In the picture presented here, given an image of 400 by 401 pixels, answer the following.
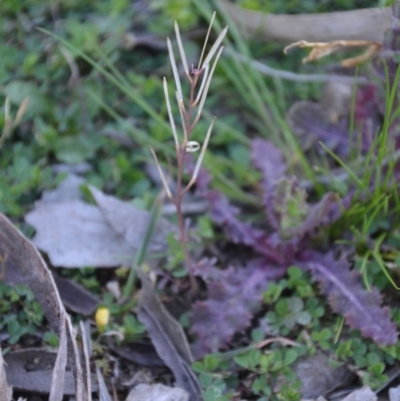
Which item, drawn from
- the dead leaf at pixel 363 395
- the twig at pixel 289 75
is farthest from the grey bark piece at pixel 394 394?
the twig at pixel 289 75

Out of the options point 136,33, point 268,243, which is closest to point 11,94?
point 136,33

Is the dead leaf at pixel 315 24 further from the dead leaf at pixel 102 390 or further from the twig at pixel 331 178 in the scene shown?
the dead leaf at pixel 102 390

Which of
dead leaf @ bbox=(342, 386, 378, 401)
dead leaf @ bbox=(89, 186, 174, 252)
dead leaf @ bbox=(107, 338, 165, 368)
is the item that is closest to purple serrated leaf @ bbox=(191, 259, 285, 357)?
dead leaf @ bbox=(107, 338, 165, 368)

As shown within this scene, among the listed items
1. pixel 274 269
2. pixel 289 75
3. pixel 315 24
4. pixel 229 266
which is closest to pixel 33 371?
pixel 229 266

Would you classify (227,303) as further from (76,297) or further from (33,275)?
(33,275)

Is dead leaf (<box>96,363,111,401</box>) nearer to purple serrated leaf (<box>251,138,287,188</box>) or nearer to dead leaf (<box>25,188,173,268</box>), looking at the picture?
dead leaf (<box>25,188,173,268</box>)
